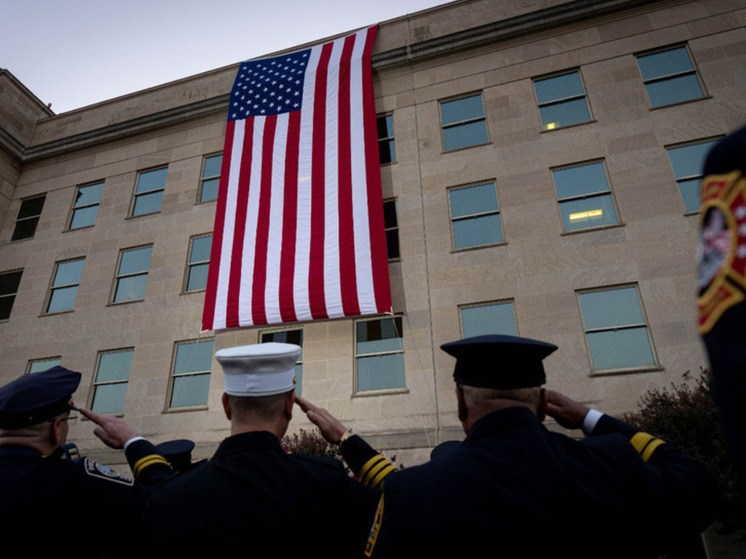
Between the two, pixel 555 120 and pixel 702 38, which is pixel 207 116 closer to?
pixel 555 120

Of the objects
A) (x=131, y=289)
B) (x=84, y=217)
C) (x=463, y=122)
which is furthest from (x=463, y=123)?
(x=84, y=217)

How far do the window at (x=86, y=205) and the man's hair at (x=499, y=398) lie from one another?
58.9 ft

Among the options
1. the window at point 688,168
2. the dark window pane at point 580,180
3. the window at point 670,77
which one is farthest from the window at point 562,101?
the window at point 688,168

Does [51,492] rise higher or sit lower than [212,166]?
lower

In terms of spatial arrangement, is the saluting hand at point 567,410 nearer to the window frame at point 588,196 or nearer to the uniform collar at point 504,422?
the uniform collar at point 504,422

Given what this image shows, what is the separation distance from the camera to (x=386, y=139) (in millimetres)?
14328

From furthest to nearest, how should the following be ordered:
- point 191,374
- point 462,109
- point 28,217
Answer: point 28,217, point 462,109, point 191,374

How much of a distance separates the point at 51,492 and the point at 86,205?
1780 centimetres

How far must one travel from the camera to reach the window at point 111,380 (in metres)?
13.2

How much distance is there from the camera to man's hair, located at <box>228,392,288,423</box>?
2344 millimetres

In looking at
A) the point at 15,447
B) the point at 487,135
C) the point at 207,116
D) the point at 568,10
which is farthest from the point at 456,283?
the point at 207,116

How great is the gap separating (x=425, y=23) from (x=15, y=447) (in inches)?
652

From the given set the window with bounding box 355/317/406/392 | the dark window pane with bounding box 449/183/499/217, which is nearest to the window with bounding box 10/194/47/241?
the window with bounding box 355/317/406/392

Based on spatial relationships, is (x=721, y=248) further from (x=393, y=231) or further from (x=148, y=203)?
(x=148, y=203)
